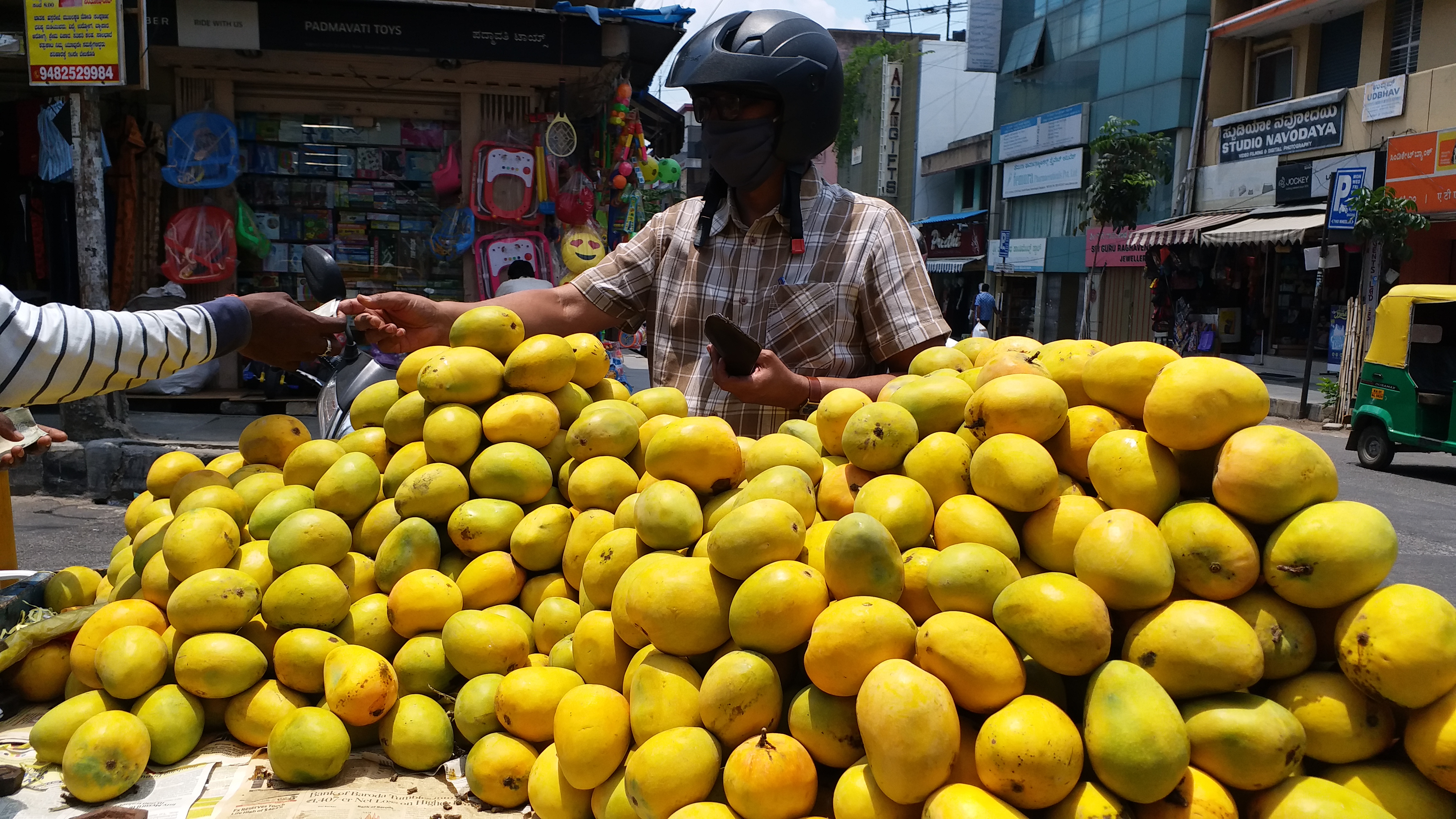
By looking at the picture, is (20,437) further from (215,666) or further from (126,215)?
(126,215)

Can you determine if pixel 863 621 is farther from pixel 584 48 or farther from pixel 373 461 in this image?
pixel 584 48

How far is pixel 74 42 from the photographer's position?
21.8 feet

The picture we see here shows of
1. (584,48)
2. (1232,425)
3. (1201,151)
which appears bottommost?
(1232,425)

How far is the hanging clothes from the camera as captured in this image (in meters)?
8.18

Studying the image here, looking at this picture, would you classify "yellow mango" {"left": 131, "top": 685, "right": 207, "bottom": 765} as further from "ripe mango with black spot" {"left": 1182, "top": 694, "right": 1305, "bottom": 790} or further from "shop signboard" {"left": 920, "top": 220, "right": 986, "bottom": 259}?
"shop signboard" {"left": 920, "top": 220, "right": 986, "bottom": 259}

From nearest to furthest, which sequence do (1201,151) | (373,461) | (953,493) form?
(953,493) → (373,461) → (1201,151)

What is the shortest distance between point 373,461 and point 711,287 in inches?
48.8

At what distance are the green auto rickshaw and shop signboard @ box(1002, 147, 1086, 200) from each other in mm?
16694

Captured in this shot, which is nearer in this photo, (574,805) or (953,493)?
(574,805)

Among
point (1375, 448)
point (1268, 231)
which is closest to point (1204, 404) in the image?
point (1375, 448)

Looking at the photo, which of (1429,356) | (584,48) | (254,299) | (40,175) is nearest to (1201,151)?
(1429,356)

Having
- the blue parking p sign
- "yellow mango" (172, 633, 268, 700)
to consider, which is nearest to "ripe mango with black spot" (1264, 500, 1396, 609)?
"yellow mango" (172, 633, 268, 700)

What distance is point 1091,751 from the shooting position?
139 cm

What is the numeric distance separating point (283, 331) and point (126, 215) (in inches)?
284
